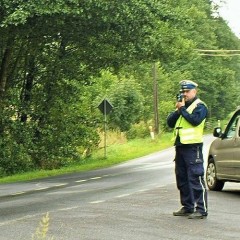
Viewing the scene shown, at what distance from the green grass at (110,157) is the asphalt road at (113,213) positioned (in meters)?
7.80

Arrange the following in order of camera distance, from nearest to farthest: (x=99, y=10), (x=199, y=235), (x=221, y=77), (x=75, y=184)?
(x=199, y=235) < (x=75, y=184) < (x=99, y=10) < (x=221, y=77)

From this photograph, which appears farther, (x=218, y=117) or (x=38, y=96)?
(x=218, y=117)

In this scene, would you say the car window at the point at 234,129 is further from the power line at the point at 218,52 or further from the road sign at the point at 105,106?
the power line at the point at 218,52

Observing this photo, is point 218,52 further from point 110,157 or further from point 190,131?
point 190,131

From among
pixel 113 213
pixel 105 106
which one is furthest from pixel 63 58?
pixel 113 213

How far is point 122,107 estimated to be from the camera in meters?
51.8

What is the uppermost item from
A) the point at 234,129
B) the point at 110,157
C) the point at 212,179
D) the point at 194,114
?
the point at 194,114

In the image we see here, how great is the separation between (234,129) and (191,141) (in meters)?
4.78

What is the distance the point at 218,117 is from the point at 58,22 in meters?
65.4

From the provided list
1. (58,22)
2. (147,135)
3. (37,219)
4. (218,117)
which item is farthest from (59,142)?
(218,117)

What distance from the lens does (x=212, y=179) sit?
16812 mm

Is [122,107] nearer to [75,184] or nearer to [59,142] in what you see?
[59,142]

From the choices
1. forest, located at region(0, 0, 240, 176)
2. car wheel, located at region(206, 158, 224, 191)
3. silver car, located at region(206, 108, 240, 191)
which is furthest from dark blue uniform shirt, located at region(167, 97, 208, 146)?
forest, located at region(0, 0, 240, 176)

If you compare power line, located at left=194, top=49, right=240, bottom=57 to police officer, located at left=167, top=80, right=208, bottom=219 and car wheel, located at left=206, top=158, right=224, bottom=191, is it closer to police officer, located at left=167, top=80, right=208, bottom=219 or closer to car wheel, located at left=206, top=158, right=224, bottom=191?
car wheel, located at left=206, top=158, right=224, bottom=191
